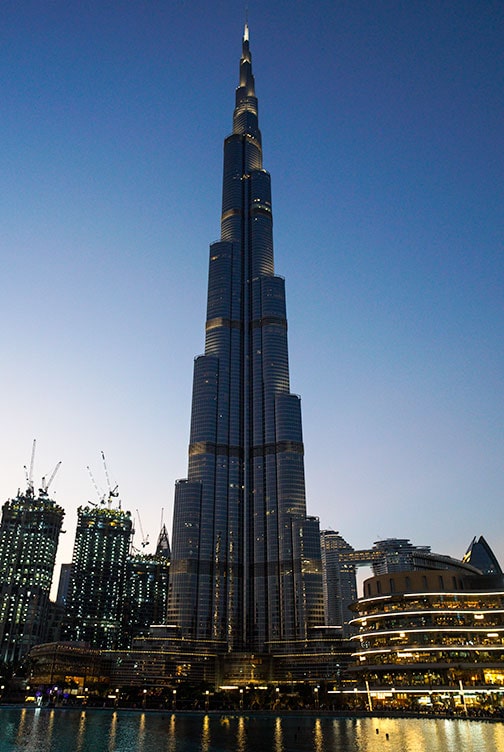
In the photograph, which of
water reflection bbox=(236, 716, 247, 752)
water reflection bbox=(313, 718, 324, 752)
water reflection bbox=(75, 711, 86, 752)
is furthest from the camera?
water reflection bbox=(75, 711, 86, 752)

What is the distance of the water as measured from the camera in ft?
305

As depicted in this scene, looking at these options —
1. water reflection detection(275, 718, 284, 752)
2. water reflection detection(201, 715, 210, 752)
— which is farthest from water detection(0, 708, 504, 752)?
water reflection detection(275, 718, 284, 752)

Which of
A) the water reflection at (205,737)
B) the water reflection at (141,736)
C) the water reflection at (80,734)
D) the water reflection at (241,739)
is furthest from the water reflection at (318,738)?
the water reflection at (80,734)

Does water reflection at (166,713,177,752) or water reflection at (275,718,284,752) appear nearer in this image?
water reflection at (275,718,284,752)

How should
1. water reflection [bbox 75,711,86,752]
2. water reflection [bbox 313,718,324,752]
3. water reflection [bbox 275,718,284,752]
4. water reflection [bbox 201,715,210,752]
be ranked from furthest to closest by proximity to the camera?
1. water reflection [bbox 75,711,86,752]
2. water reflection [bbox 201,715,210,752]
3. water reflection [bbox 275,718,284,752]
4. water reflection [bbox 313,718,324,752]

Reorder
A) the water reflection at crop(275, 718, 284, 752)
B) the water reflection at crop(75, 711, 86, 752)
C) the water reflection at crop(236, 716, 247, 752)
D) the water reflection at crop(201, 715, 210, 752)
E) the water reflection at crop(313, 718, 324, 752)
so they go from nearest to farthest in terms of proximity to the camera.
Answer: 1. the water reflection at crop(313, 718, 324, 752)
2. the water reflection at crop(275, 718, 284, 752)
3. the water reflection at crop(236, 716, 247, 752)
4. the water reflection at crop(201, 715, 210, 752)
5. the water reflection at crop(75, 711, 86, 752)

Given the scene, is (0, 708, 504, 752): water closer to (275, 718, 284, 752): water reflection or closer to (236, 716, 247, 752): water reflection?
(236, 716, 247, 752): water reflection

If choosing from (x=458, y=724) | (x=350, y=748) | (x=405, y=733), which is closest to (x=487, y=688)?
(x=458, y=724)

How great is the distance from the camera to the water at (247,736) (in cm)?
9306

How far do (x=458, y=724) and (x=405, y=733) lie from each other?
26408 millimetres

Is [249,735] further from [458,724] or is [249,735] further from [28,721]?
[28,721]

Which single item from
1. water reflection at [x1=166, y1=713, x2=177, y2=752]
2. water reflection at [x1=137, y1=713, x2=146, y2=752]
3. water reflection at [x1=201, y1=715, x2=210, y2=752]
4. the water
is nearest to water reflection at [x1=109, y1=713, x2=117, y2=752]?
the water

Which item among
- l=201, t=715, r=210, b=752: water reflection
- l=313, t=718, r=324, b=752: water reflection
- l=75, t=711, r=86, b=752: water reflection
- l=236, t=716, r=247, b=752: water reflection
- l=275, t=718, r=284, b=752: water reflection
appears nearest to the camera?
l=313, t=718, r=324, b=752: water reflection

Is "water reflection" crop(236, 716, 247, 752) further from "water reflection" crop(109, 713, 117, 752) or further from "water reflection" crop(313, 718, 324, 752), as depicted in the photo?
"water reflection" crop(109, 713, 117, 752)
